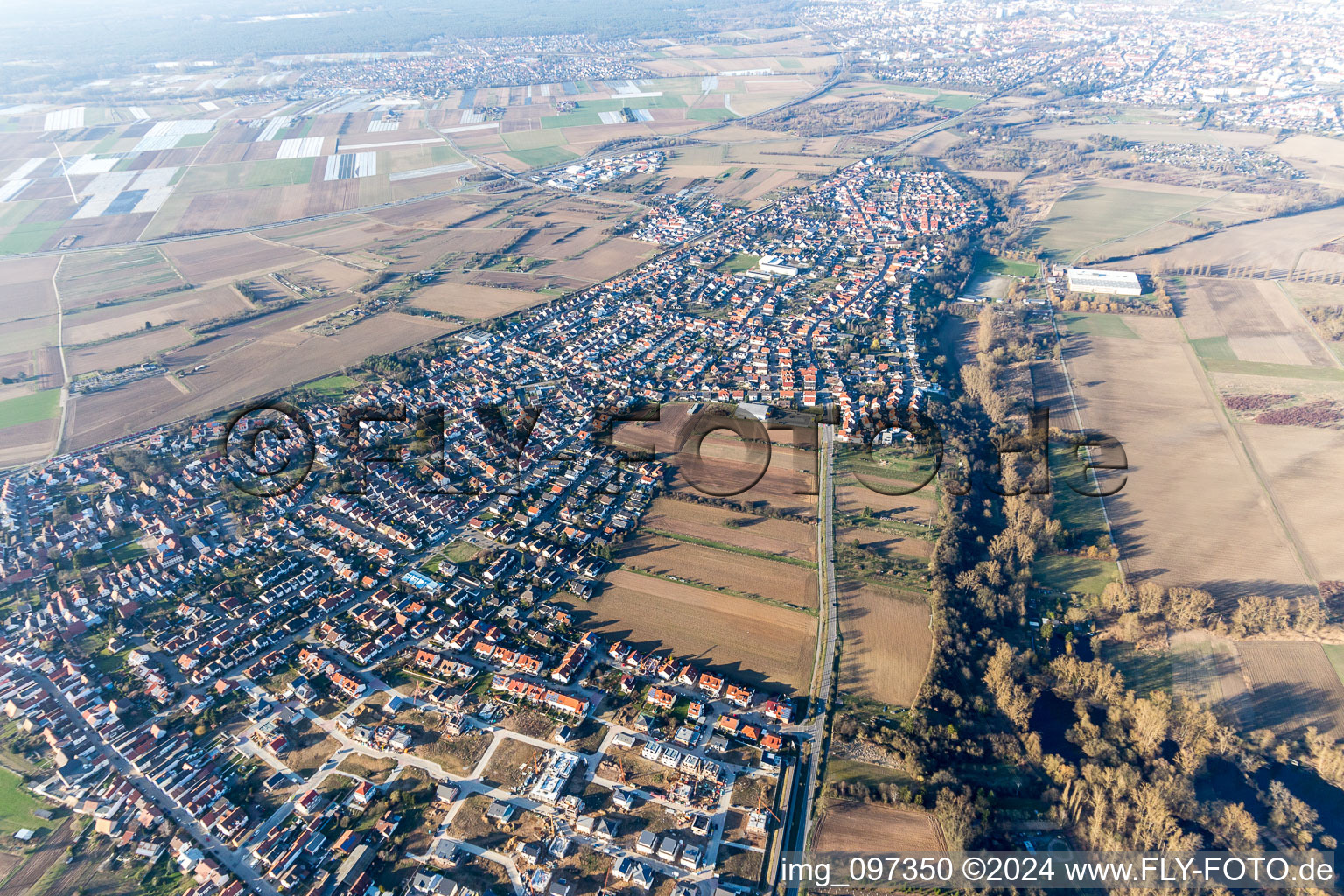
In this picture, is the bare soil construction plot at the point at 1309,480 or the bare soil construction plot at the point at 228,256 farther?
the bare soil construction plot at the point at 228,256

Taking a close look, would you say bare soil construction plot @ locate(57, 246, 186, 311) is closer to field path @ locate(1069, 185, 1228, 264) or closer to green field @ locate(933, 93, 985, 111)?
field path @ locate(1069, 185, 1228, 264)

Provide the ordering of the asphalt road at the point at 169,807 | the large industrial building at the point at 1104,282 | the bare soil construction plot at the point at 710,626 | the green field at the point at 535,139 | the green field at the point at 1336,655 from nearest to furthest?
the asphalt road at the point at 169,807
the green field at the point at 1336,655
the bare soil construction plot at the point at 710,626
the large industrial building at the point at 1104,282
the green field at the point at 535,139

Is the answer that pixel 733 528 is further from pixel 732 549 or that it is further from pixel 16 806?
pixel 16 806

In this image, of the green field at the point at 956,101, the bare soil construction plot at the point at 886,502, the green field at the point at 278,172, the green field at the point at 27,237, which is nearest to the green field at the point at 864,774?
the bare soil construction plot at the point at 886,502

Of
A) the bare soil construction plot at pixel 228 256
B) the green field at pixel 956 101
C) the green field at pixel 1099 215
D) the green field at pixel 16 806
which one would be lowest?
the green field at pixel 16 806

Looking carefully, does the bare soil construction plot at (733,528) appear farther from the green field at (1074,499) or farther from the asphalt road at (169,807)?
the asphalt road at (169,807)

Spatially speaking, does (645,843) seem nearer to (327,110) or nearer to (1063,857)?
(1063,857)
